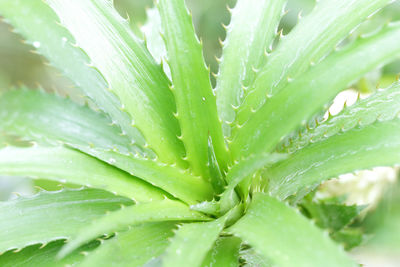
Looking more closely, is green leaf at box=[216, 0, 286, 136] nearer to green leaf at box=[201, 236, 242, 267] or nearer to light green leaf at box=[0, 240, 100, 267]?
green leaf at box=[201, 236, 242, 267]

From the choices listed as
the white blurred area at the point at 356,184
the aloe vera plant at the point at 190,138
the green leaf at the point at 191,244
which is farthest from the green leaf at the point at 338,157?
the white blurred area at the point at 356,184

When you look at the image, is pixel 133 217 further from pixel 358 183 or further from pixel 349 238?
pixel 358 183

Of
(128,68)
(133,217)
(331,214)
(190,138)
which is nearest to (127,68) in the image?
(128,68)

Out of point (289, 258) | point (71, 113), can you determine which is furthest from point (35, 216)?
point (289, 258)

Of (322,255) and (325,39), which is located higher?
(325,39)

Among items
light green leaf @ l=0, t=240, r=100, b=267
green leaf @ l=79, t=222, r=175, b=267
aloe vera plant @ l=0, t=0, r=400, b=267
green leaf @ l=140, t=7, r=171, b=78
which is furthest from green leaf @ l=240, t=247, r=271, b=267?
green leaf @ l=140, t=7, r=171, b=78

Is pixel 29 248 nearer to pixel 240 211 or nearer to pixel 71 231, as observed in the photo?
pixel 71 231

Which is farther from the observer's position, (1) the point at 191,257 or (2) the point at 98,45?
(2) the point at 98,45
